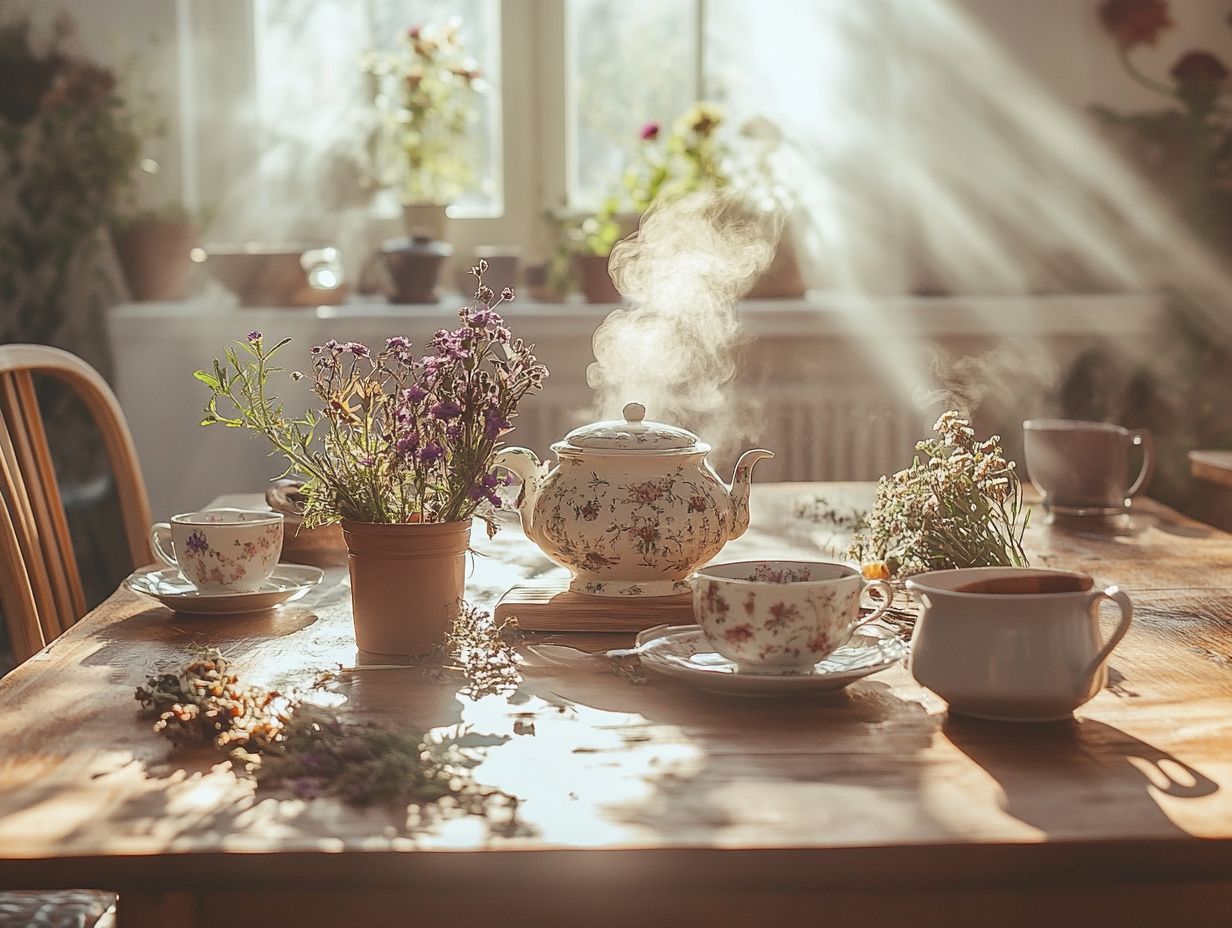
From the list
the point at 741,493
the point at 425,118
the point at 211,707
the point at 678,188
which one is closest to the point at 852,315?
the point at 678,188

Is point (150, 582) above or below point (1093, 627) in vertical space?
below

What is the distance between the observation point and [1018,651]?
0.99m

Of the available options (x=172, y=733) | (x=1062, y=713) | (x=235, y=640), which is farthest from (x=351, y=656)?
(x=1062, y=713)

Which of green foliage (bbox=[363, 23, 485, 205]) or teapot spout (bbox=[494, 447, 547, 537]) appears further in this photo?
green foliage (bbox=[363, 23, 485, 205])

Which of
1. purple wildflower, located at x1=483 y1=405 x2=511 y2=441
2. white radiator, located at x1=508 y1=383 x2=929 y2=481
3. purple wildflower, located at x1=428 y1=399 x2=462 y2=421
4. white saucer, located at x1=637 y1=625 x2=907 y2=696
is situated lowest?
white radiator, located at x1=508 y1=383 x2=929 y2=481

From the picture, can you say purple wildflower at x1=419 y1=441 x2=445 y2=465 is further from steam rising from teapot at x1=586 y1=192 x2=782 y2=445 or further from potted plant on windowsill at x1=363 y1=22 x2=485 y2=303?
potted plant on windowsill at x1=363 y1=22 x2=485 y2=303

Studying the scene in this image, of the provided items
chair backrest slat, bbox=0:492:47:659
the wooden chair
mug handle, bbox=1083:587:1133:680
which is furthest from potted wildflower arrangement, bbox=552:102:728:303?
mug handle, bbox=1083:587:1133:680

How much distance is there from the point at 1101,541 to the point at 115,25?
8.68ft

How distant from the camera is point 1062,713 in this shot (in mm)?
1002

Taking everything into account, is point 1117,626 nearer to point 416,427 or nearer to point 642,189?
point 416,427

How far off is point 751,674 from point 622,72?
104 inches

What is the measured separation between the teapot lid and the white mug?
1.17ft

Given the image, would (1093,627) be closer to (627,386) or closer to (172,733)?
(172,733)

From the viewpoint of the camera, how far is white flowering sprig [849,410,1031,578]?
1.35 m
